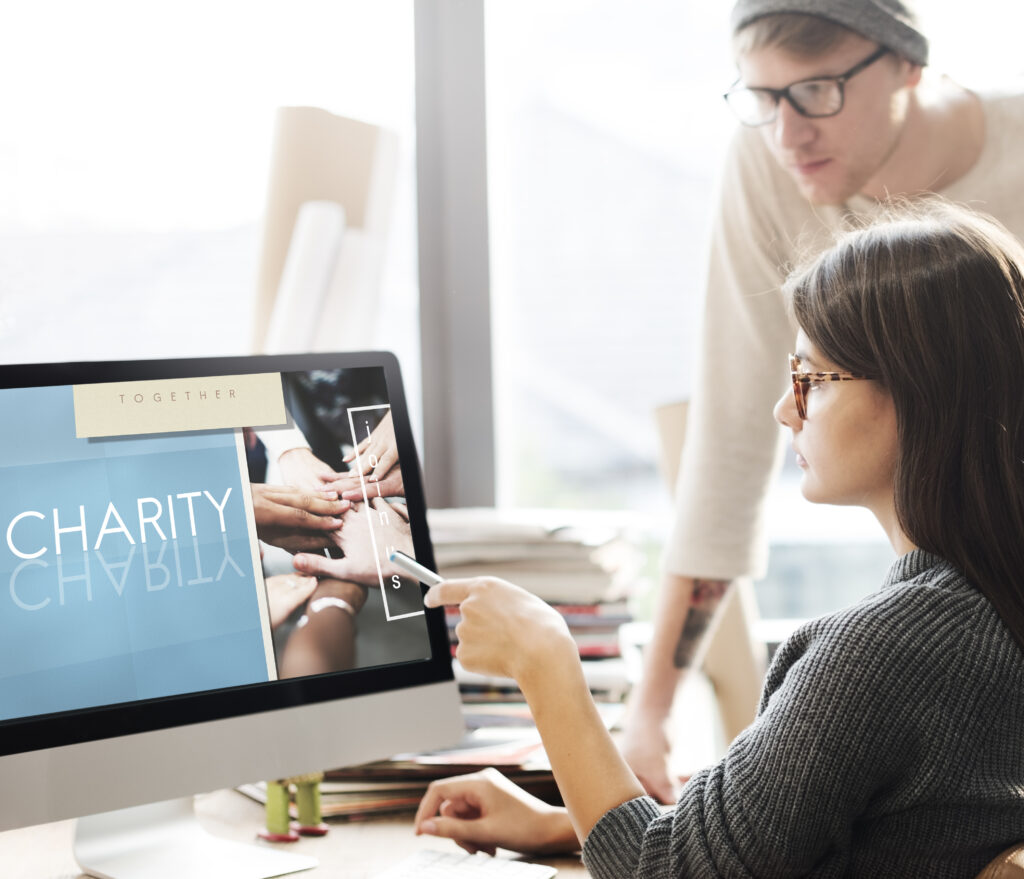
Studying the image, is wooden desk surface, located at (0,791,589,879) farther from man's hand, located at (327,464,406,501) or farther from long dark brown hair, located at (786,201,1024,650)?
long dark brown hair, located at (786,201,1024,650)

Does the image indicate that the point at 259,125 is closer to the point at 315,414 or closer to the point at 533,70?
the point at 533,70

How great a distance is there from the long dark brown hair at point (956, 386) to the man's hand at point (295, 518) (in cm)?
Answer: 55

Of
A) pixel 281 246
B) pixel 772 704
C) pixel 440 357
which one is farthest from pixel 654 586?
pixel 772 704

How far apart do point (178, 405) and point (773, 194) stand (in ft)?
2.82

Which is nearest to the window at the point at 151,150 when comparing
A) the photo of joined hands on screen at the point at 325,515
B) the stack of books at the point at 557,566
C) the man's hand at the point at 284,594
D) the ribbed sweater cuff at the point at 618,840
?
the stack of books at the point at 557,566

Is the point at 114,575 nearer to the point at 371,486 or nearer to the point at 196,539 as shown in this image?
the point at 196,539

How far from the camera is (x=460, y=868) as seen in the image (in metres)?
0.98

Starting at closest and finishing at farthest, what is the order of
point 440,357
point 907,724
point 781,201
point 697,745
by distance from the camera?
1. point 907,724
2. point 781,201
3. point 697,745
4. point 440,357

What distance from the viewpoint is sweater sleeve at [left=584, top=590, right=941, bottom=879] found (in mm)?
770

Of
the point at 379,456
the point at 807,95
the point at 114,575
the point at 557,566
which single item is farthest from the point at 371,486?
the point at 807,95

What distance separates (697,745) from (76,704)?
927 millimetres

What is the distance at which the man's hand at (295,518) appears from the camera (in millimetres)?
1034

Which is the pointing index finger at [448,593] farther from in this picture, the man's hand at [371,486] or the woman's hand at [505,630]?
the man's hand at [371,486]

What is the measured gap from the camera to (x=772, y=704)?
33.0 inches
